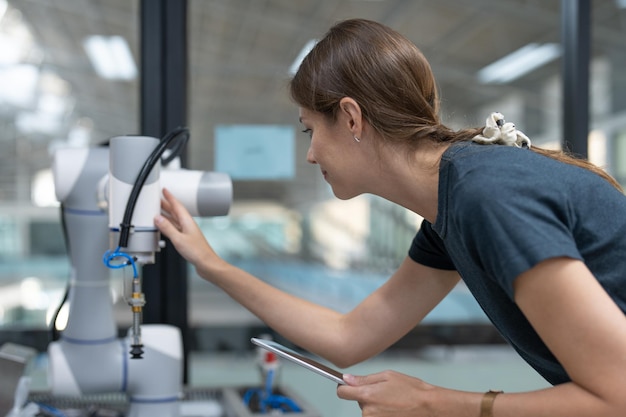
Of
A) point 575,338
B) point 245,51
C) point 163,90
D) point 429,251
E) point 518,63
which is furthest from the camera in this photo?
point 518,63

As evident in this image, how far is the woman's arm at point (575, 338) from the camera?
719 millimetres

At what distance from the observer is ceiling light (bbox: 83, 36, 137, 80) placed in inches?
72.1

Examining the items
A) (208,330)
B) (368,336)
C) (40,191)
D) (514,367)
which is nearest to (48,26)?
(40,191)

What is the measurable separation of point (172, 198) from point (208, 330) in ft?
2.47

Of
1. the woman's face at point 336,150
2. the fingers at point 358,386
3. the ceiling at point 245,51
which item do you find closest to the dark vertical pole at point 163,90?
the ceiling at point 245,51

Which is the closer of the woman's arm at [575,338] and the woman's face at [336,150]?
the woman's arm at [575,338]

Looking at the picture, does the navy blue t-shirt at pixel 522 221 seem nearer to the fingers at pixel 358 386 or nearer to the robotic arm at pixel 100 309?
the fingers at pixel 358 386

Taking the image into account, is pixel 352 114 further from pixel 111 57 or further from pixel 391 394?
pixel 111 57

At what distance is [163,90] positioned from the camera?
1.64 m

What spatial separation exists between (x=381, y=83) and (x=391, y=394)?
43cm

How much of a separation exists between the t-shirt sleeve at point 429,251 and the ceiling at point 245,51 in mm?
803

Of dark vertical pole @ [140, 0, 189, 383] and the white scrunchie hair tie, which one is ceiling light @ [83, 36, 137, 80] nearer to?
dark vertical pole @ [140, 0, 189, 383]

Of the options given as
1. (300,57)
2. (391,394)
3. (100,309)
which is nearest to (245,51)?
(300,57)

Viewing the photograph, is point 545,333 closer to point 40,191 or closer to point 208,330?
point 208,330
